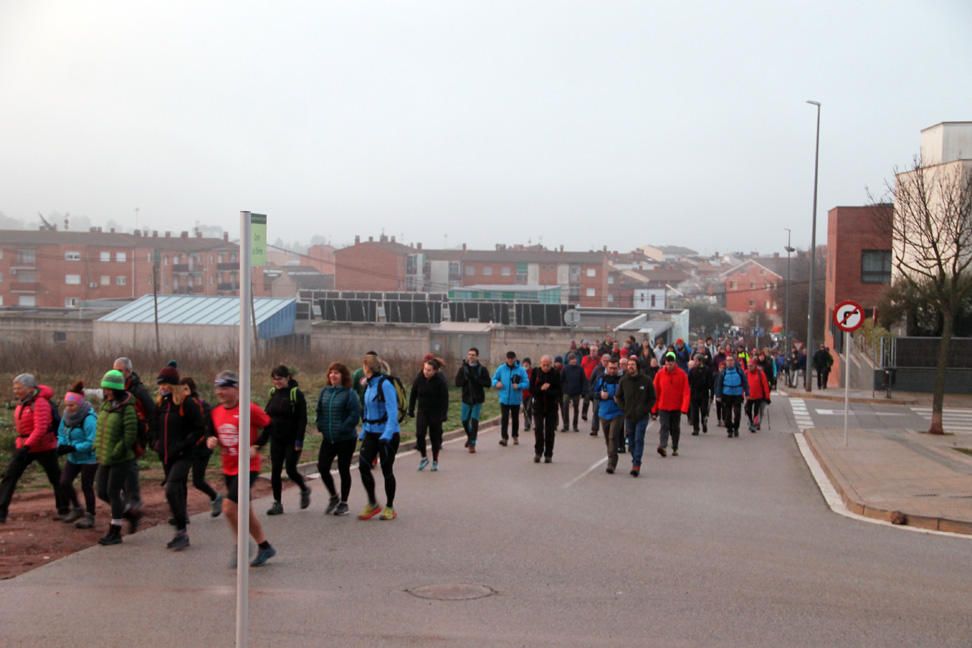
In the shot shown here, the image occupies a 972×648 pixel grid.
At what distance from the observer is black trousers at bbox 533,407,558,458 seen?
17359 mm

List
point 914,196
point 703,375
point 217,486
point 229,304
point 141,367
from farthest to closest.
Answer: point 229,304 → point 141,367 → point 914,196 → point 703,375 → point 217,486

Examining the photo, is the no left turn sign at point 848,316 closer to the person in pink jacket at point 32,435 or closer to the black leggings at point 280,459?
the black leggings at point 280,459

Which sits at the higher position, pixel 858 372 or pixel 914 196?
pixel 914 196

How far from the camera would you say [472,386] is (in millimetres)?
18750

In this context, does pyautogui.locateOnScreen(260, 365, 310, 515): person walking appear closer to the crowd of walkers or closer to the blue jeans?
the crowd of walkers

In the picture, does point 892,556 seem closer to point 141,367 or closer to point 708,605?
point 708,605

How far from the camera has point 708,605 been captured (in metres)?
8.19

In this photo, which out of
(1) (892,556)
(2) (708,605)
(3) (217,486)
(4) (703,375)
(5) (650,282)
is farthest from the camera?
(5) (650,282)

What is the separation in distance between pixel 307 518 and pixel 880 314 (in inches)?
1347

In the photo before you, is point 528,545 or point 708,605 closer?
point 708,605

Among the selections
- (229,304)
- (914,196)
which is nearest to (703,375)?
(914,196)

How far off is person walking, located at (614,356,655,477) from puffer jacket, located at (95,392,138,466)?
784 cm

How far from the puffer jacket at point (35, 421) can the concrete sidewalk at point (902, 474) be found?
9.43 metres

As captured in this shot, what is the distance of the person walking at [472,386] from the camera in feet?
60.6
